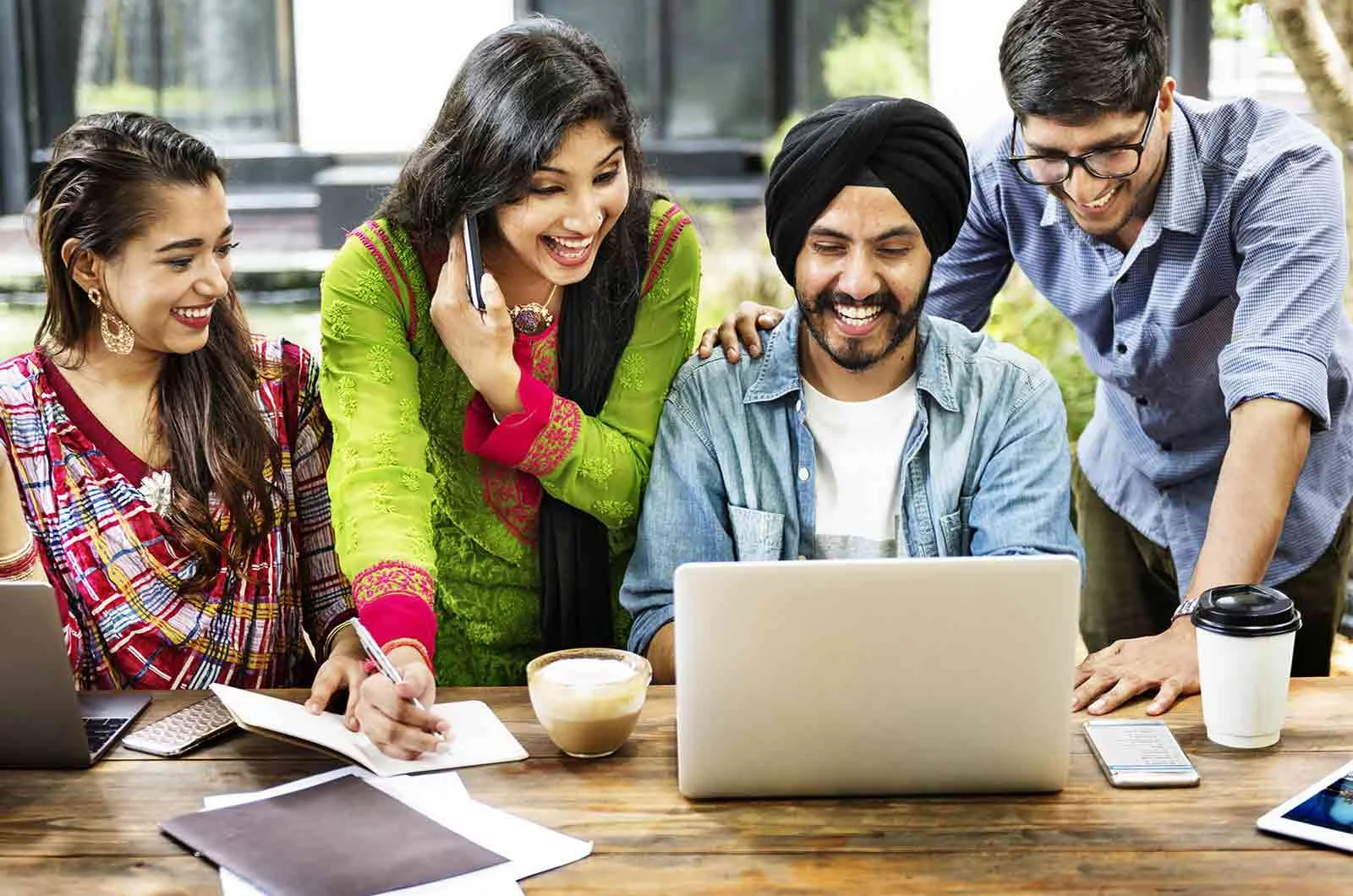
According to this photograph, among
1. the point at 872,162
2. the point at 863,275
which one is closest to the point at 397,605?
the point at 863,275

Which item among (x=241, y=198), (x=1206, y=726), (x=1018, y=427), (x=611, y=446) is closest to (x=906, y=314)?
(x=1018, y=427)

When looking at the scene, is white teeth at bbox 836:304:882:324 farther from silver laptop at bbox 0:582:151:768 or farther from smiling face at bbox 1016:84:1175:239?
silver laptop at bbox 0:582:151:768

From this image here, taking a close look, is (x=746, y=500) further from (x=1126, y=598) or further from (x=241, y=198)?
(x=241, y=198)

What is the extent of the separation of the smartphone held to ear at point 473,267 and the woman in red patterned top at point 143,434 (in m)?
0.35

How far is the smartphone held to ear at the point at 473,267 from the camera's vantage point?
6.16 ft

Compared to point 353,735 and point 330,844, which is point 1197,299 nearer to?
point 353,735

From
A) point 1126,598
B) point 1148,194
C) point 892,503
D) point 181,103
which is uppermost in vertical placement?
point 181,103

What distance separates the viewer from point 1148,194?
221 centimetres

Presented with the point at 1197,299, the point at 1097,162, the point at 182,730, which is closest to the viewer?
the point at 182,730

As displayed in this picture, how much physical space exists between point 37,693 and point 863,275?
112 cm

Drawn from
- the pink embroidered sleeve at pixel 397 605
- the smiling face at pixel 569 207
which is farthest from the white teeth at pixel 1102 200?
the pink embroidered sleeve at pixel 397 605

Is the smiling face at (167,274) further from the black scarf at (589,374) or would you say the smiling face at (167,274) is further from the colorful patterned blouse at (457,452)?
the black scarf at (589,374)

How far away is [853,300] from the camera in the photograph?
1904 mm

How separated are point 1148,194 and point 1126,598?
0.82m
